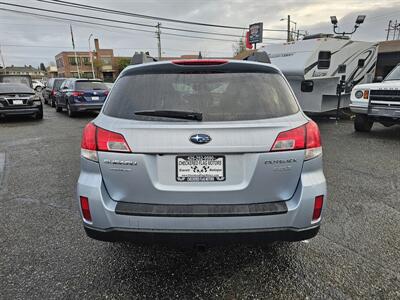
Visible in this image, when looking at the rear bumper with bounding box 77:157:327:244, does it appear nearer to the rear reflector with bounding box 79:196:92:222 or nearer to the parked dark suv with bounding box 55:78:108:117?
the rear reflector with bounding box 79:196:92:222

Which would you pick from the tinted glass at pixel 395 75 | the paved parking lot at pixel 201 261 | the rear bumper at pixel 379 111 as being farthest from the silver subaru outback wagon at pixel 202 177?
the tinted glass at pixel 395 75

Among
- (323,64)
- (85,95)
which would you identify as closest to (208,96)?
(323,64)

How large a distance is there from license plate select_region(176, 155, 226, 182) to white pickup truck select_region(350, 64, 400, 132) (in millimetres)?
6874

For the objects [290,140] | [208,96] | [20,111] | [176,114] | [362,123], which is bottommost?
[362,123]

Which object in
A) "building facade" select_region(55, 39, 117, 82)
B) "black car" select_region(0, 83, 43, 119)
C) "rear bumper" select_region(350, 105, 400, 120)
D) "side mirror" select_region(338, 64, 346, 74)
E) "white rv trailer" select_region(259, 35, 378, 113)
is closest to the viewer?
"rear bumper" select_region(350, 105, 400, 120)

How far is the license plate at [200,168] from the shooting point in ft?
6.53

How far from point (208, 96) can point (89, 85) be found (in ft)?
39.0

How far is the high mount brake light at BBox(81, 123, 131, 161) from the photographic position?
6.61 ft

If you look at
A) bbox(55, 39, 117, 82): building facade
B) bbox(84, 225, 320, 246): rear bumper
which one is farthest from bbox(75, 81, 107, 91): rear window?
bbox(55, 39, 117, 82): building facade

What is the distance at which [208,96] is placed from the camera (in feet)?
7.29

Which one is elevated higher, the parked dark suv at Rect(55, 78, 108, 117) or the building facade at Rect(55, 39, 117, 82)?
the building facade at Rect(55, 39, 117, 82)

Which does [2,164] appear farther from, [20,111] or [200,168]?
[20,111]

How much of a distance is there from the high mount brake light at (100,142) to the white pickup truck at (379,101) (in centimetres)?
733

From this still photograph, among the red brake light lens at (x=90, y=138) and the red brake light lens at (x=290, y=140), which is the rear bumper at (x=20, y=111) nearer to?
the red brake light lens at (x=90, y=138)
